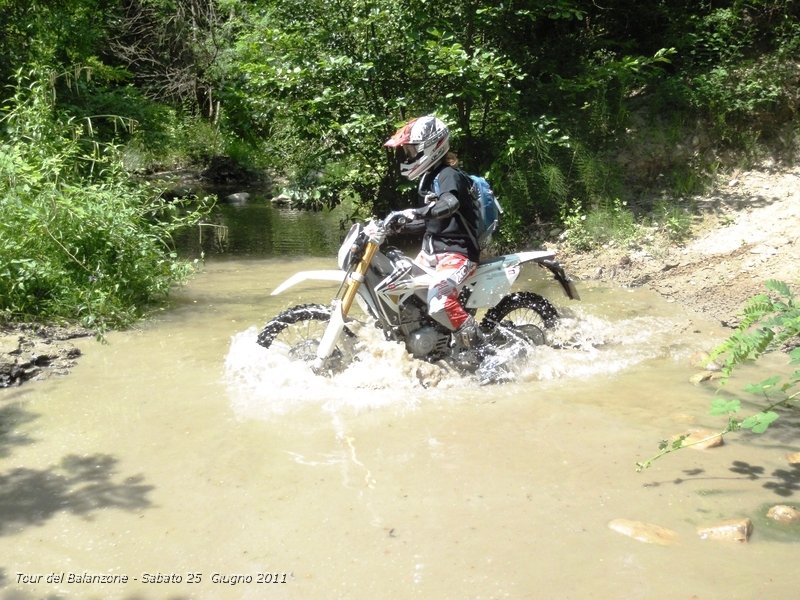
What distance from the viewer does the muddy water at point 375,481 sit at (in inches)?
144

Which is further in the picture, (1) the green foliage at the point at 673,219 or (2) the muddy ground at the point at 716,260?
(1) the green foliage at the point at 673,219

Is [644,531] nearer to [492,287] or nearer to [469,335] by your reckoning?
[469,335]

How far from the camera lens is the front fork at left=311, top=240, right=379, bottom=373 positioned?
20.0ft

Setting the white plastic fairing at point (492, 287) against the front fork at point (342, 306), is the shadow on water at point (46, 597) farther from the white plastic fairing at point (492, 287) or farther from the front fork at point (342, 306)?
the white plastic fairing at point (492, 287)

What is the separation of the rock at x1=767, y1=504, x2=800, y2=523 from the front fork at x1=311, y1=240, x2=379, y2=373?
10.7 ft

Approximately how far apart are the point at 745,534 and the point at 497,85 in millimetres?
8342

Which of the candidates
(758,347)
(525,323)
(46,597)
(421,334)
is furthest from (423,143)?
(46,597)

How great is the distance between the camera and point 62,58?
12.4m

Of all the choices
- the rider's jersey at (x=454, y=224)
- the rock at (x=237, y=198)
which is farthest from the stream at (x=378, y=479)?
the rock at (x=237, y=198)

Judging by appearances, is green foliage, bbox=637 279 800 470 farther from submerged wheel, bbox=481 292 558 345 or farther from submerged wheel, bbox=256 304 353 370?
submerged wheel, bbox=256 304 353 370

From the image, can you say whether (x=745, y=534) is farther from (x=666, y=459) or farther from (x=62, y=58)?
(x=62, y=58)

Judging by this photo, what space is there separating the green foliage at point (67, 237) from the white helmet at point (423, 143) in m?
3.52

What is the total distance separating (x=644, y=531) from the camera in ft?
13.0

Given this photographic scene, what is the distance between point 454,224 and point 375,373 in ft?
4.57
